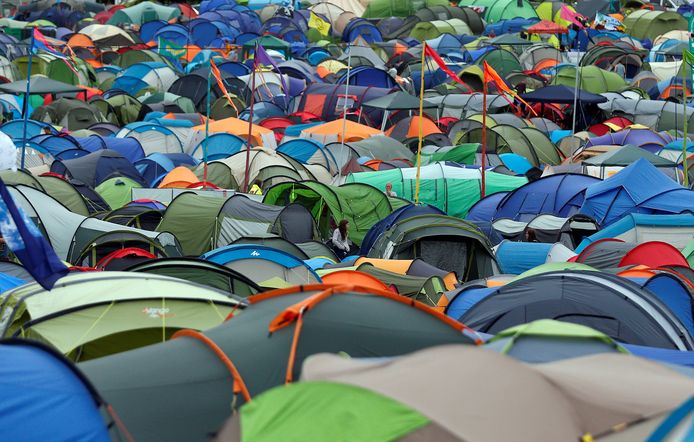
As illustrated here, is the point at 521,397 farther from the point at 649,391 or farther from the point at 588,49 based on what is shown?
the point at 588,49

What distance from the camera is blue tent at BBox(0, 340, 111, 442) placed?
6.32 meters

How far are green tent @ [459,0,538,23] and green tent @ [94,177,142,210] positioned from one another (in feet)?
108

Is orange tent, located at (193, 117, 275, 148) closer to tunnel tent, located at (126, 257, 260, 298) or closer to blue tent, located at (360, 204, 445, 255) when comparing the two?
blue tent, located at (360, 204, 445, 255)

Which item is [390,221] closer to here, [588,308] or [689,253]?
[689,253]

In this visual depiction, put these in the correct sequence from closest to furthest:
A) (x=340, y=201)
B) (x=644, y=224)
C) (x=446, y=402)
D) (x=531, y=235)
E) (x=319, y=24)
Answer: (x=446, y=402) < (x=644, y=224) < (x=531, y=235) < (x=340, y=201) < (x=319, y=24)

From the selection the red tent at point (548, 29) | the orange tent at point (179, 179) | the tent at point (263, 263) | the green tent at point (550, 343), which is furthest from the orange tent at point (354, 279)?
the red tent at point (548, 29)

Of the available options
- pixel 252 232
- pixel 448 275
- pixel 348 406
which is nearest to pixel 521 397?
pixel 348 406

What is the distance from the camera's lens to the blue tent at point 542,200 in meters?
20.3

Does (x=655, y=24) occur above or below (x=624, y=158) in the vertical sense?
below

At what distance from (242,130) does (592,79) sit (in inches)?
515

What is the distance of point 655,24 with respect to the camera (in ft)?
160

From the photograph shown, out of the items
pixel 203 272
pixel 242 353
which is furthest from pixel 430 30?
pixel 242 353

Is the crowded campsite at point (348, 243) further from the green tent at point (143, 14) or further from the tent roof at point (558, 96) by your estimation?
the green tent at point (143, 14)

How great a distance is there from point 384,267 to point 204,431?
819 centimetres
